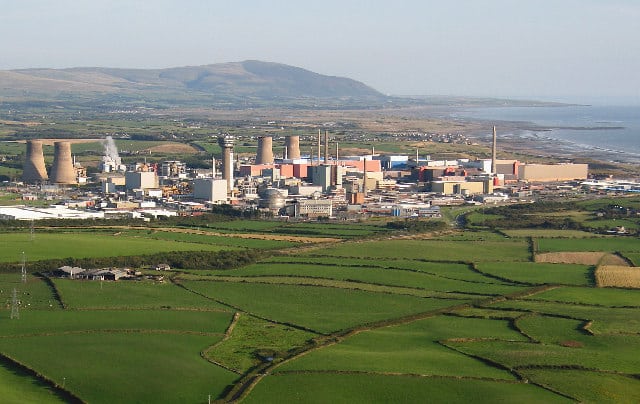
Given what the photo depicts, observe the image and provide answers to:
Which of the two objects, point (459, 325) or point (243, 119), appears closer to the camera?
point (459, 325)

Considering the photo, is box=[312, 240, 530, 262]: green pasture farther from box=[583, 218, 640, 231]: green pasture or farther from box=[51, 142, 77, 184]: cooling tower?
box=[51, 142, 77, 184]: cooling tower

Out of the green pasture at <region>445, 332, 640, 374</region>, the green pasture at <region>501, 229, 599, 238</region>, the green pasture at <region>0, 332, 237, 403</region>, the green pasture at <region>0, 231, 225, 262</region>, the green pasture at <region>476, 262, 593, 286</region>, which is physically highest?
the green pasture at <region>0, 231, 225, 262</region>

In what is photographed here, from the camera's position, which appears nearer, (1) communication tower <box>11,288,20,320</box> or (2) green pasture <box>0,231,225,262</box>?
(1) communication tower <box>11,288,20,320</box>

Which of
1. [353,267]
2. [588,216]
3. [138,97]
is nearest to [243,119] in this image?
[138,97]

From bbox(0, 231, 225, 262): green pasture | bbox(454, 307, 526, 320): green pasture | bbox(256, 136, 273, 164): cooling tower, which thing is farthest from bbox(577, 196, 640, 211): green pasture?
bbox(454, 307, 526, 320): green pasture

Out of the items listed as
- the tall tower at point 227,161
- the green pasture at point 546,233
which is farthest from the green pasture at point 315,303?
the tall tower at point 227,161

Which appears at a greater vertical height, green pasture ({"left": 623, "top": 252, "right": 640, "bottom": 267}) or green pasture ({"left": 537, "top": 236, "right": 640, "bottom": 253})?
green pasture ({"left": 623, "top": 252, "right": 640, "bottom": 267})

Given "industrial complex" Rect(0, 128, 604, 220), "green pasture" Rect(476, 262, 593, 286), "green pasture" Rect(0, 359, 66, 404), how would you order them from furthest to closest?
"industrial complex" Rect(0, 128, 604, 220)
"green pasture" Rect(476, 262, 593, 286)
"green pasture" Rect(0, 359, 66, 404)

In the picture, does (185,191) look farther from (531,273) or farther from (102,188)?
(531,273)

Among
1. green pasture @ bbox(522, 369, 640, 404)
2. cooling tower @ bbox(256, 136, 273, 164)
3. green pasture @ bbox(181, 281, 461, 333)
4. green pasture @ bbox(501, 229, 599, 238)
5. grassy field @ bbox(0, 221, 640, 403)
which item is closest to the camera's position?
green pasture @ bbox(522, 369, 640, 404)
